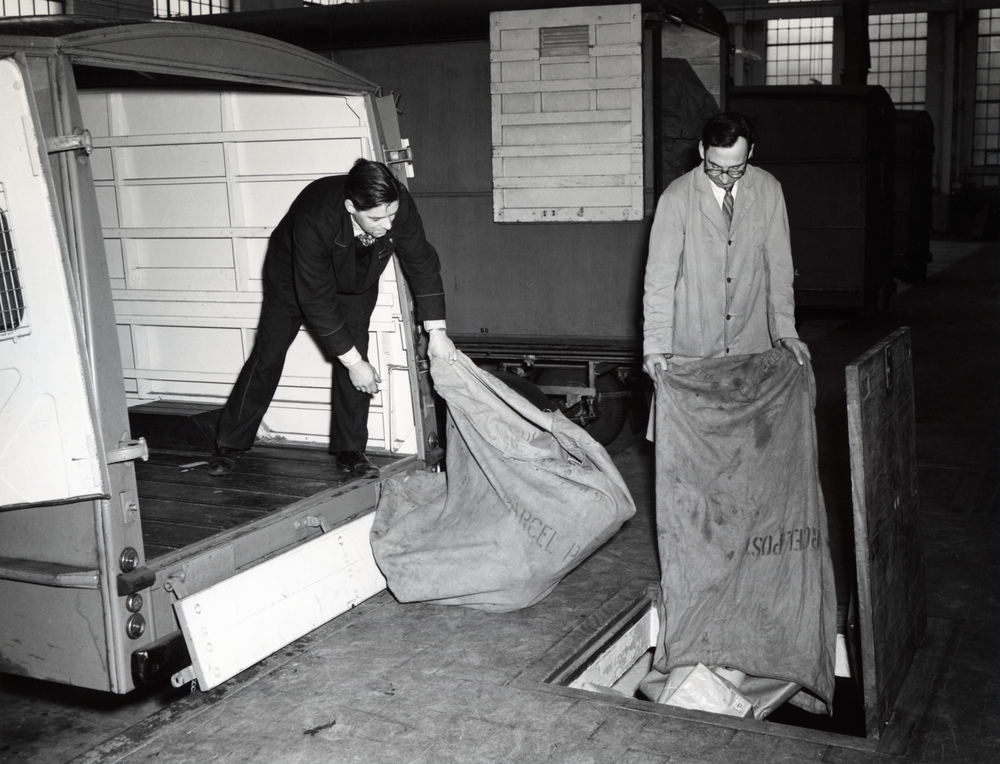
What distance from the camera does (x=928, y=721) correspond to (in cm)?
357

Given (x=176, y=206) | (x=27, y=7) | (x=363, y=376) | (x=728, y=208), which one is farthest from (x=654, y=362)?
(x=27, y=7)

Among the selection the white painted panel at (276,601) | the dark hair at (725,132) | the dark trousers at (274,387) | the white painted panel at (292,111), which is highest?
the white painted panel at (292,111)

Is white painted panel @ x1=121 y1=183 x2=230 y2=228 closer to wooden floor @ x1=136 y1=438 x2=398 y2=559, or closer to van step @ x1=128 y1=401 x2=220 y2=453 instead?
van step @ x1=128 y1=401 x2=220 y2=453

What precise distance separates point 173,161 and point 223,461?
73.0 inches

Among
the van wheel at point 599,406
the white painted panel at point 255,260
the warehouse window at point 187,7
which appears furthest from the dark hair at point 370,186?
the warehouse window at point 187,7

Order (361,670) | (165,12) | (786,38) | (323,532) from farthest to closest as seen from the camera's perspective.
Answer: (786,38), (165,12), (323,532), (361,670)

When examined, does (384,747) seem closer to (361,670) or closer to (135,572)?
(361,670)

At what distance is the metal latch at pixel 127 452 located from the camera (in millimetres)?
3463

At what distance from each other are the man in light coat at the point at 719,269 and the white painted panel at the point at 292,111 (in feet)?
6.03

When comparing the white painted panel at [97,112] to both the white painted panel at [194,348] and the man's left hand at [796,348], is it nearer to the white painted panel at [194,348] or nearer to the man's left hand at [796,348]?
the white painted panel at [194,348]

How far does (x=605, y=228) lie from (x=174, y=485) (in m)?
3.33

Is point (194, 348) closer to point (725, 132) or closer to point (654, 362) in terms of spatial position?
point (654, 362)

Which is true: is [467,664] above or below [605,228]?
below

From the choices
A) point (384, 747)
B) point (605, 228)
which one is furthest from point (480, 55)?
point (384, 747)
